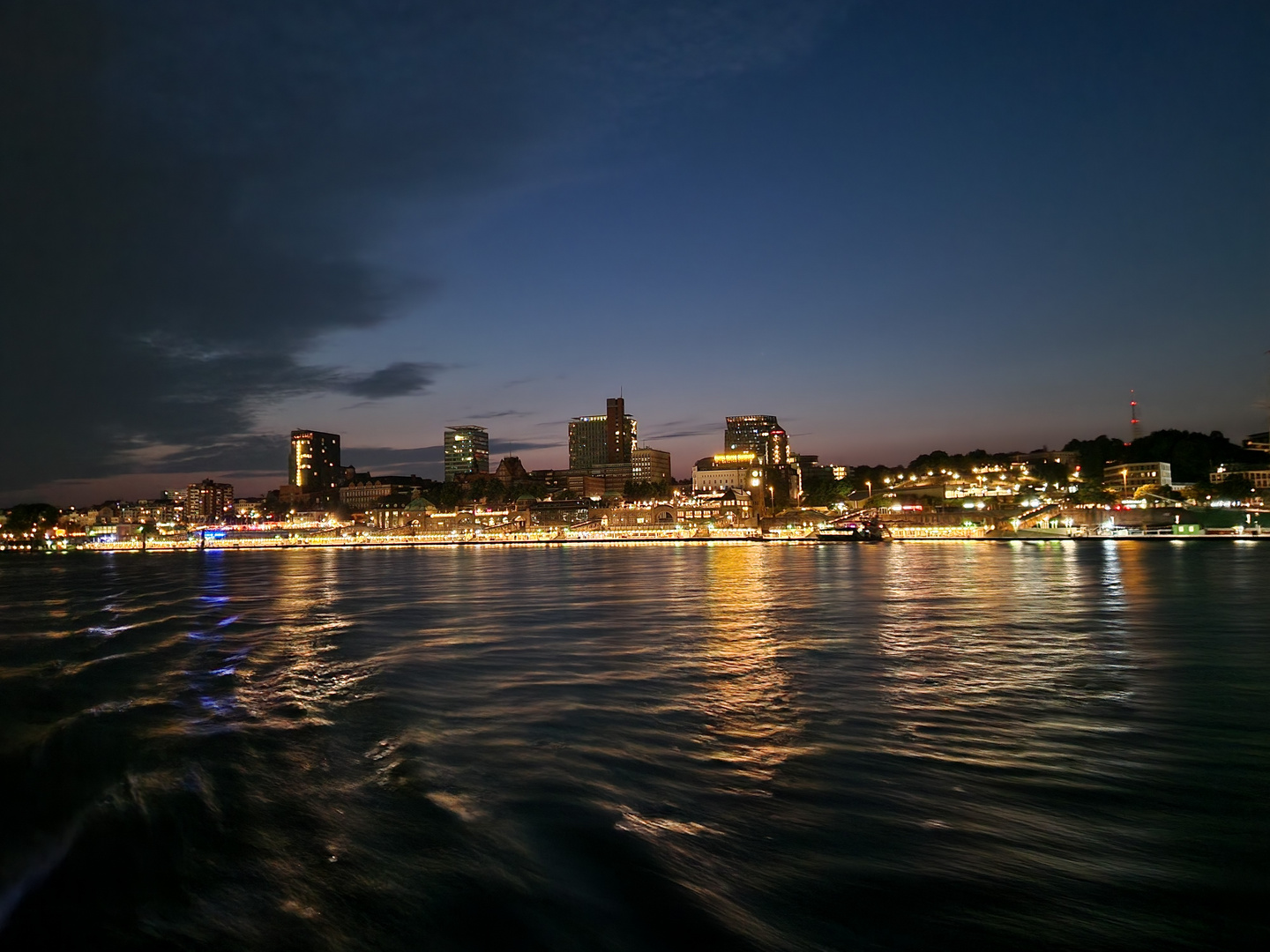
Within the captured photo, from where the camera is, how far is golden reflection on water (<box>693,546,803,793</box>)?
36.4 feet

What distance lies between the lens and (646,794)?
375 inches

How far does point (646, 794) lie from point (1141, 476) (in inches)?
7229

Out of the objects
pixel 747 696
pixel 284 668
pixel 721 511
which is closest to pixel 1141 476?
pixel 721 511

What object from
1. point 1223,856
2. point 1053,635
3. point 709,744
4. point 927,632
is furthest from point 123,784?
point 1053,635

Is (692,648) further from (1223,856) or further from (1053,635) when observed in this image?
(1223,856)

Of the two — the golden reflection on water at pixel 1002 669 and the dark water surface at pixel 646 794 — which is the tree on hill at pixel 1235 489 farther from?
the dark water surface at pixel 646 794

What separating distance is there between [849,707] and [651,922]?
8.51 meters

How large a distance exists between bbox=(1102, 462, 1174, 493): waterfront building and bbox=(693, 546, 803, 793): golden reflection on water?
157239 millimetres

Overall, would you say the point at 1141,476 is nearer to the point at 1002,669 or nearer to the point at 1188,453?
the point at 1188,453

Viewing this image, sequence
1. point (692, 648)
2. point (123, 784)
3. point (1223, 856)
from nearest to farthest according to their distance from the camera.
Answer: point (1223, 856) → point (123, 784) → point (692, 648)

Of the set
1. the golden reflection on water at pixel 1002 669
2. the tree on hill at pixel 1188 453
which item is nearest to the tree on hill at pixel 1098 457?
the tree on hill at pixel 1188 453

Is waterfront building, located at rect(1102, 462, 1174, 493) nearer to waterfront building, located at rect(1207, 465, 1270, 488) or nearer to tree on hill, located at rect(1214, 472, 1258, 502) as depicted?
waterfront building, located at rect(1207, 465, 1270, 488)

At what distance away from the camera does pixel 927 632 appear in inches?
941

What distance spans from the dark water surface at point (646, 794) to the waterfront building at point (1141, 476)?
16173 centimetres
